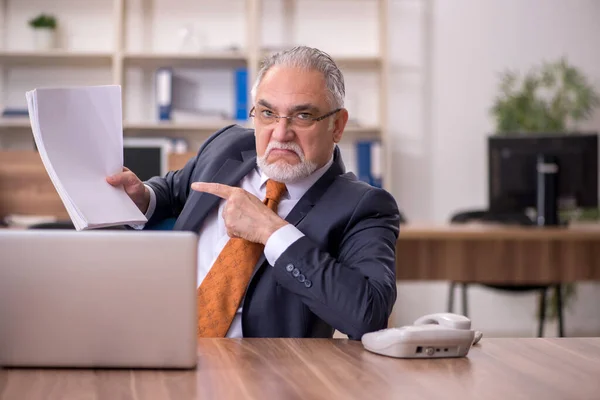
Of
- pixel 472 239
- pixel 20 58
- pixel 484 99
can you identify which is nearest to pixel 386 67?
pixel 484 99

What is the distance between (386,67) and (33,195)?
2384 millimetres

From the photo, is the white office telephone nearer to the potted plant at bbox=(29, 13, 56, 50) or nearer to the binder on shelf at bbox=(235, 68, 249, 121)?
the binder on shelf at bbox=(235, 68, 249, 121)

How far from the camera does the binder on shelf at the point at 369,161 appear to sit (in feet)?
16.5

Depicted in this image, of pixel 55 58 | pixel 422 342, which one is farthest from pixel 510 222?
pixel 422 342

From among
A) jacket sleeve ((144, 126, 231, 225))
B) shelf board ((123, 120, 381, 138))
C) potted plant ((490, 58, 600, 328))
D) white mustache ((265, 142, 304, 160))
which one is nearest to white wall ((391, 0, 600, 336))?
potted plant ((490, 58, 600, 328))

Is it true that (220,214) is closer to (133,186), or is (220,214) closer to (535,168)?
(133,186)

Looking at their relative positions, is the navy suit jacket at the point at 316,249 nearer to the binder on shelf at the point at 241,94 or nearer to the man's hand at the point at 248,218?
the man's hand at the point at 248,218

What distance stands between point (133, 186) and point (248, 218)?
30 centimetres

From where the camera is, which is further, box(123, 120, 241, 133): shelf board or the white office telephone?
box(123, 120, 241, 133): shelf board

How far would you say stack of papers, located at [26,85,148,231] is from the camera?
134cm

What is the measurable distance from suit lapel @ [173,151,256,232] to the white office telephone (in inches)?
27.2

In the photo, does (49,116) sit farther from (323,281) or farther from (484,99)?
(484,99)

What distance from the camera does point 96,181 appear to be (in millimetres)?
1441

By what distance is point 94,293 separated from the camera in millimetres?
1016
